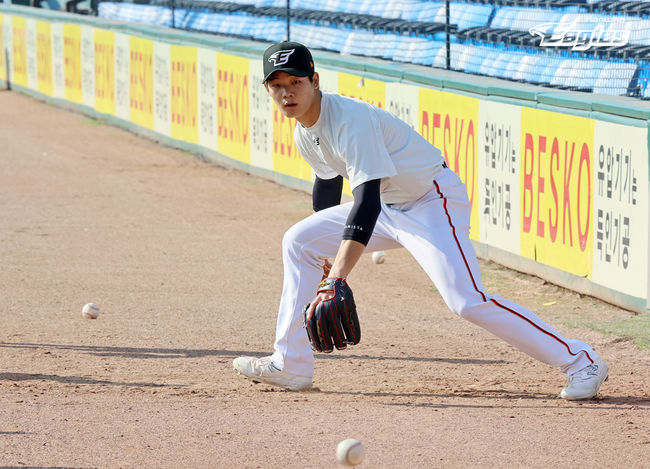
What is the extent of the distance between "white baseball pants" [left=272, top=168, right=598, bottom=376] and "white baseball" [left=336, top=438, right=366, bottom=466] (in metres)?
1.10

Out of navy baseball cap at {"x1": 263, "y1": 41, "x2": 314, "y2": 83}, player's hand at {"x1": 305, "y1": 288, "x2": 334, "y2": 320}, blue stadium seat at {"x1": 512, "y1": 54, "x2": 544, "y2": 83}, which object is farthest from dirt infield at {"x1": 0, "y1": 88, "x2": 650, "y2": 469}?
blue stadium seat at {"x1": 512, "y1": 54, "x2": 544, "y2": 83}

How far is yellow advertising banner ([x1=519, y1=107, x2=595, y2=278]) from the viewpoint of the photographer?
26.7ft

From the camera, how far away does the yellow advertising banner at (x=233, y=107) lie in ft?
47.5

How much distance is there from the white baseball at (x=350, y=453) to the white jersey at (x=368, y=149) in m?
1.17

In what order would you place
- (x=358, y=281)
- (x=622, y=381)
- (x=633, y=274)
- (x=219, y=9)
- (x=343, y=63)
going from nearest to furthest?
(x=622, y=381)
(x=633, y=274)
(x=358, y=281)
(x=343, y=63)
(x=219, y=9)

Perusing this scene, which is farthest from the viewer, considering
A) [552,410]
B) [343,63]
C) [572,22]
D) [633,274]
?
[343,63]

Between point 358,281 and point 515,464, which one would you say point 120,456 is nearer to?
point 515,464

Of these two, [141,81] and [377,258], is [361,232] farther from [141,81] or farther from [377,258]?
[141,81]

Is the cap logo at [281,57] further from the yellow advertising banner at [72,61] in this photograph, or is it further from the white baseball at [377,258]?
the yellow advertising banner at [72,61]

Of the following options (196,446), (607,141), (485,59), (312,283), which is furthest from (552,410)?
(485,59)

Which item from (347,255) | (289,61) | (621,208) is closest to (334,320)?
(347,255)

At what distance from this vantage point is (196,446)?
4.85 m

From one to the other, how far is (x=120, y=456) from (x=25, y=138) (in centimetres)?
1364
